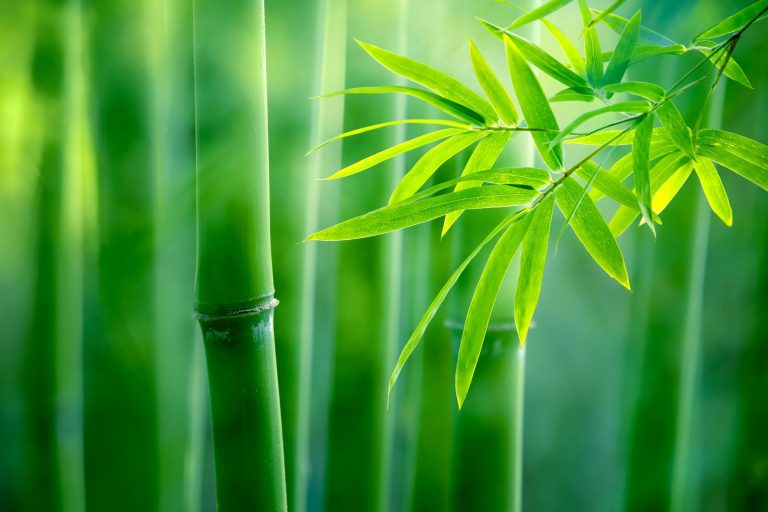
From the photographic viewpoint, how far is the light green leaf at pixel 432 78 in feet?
2.05

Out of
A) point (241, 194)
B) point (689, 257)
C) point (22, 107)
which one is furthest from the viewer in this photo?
point (689, 257)

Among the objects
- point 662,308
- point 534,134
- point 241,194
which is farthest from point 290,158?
point 662,308

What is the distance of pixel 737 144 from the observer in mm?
692

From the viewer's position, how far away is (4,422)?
3.38 ft

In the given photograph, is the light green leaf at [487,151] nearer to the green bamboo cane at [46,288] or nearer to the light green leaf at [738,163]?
the light green leaf at [738,163]

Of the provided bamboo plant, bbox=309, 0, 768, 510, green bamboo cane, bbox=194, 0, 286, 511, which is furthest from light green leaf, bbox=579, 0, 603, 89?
green bamboo cane, bbox=194, 0, 286, 511

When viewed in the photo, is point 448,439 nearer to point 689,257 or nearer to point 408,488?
point 408,488

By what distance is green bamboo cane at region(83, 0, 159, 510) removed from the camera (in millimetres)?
956

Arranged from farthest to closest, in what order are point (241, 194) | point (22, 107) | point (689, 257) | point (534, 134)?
point (689, 257)
point (22, 107)
point (241, 194)
point (534, 134)

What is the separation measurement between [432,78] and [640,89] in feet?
0.69

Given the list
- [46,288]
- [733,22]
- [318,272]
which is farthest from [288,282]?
[733,22]

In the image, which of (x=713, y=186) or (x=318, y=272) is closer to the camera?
(x=713, y=186)

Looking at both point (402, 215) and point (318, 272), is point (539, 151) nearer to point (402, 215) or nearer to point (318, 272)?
point (402, 215)

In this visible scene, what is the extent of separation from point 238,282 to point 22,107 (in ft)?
1.64
